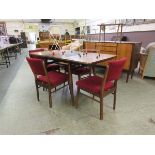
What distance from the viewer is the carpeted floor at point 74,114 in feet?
5.73

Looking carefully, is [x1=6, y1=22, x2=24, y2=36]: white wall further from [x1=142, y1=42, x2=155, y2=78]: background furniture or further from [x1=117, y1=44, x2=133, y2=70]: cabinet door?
[x1=142, y1=42, x2=155, y2=78]: background furniture

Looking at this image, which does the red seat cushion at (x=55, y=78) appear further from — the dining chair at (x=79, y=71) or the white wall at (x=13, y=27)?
the white wall at (x=13, y=27)

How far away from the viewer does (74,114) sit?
2084mm

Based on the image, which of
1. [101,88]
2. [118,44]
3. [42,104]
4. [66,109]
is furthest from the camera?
[118,44]

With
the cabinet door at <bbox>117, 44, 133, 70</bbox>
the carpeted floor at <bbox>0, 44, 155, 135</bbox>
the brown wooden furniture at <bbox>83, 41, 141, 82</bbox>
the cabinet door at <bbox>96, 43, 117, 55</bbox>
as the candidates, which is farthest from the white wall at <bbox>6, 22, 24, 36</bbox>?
the cabinet door at <bbox>117, 44, 133, 70</bbox>

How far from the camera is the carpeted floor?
1747 mm

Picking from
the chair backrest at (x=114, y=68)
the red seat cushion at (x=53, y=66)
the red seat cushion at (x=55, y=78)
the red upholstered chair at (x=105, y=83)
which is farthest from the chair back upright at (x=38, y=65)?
the chair backrest at (x=114, y=68)

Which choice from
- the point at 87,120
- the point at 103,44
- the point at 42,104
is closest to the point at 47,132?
the point at 87,120

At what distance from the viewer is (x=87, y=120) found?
1.93 metres

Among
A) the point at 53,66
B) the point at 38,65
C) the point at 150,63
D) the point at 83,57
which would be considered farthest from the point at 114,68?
the point at 150,63

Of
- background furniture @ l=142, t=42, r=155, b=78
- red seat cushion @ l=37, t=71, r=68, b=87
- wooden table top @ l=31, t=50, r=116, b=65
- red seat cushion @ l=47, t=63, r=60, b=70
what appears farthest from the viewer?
background furniture @ l=142, t=42, r=155, b=78

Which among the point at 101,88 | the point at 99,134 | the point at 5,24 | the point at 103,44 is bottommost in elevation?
the point at 99,134

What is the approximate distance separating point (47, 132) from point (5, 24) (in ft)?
51.3

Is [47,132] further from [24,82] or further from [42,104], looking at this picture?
[24,82]
